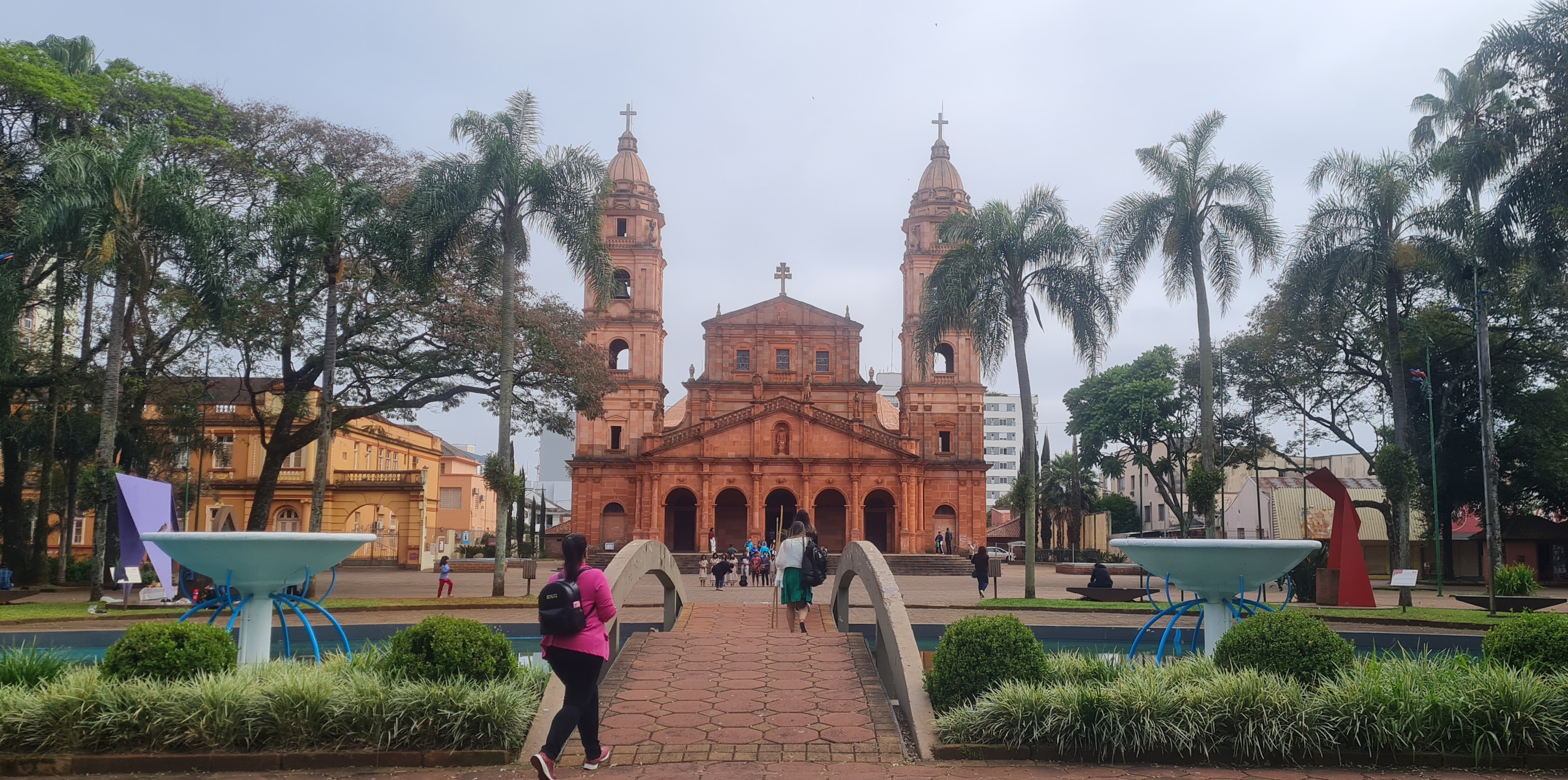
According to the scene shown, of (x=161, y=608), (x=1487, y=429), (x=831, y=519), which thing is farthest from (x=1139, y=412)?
(x=161, y=608)

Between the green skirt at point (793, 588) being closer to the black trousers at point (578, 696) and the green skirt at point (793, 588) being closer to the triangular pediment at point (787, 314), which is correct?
the black trousers at point (578, 696)

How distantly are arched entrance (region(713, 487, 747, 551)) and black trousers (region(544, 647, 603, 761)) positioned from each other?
44.3m

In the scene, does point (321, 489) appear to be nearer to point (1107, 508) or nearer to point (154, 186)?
point (154, 186)

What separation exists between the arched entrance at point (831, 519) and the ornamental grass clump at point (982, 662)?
141 feet

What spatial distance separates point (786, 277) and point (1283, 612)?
46.4m

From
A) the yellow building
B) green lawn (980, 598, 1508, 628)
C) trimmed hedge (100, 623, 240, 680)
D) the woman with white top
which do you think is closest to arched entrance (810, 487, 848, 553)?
the yellow building

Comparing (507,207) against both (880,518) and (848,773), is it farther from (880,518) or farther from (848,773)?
(880,518)

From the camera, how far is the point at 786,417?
49656 millimetres

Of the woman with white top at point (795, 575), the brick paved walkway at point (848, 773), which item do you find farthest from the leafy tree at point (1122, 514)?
the brick paved walkway at point (848, 773)

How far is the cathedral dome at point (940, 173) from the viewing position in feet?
171

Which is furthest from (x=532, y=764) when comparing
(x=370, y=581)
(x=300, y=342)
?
(x=370, y=581)

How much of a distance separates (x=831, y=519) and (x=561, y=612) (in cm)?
4567

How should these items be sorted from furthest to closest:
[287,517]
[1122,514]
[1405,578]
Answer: [1122,514], [287,517], [1405,578]

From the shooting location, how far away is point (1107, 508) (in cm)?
6531
